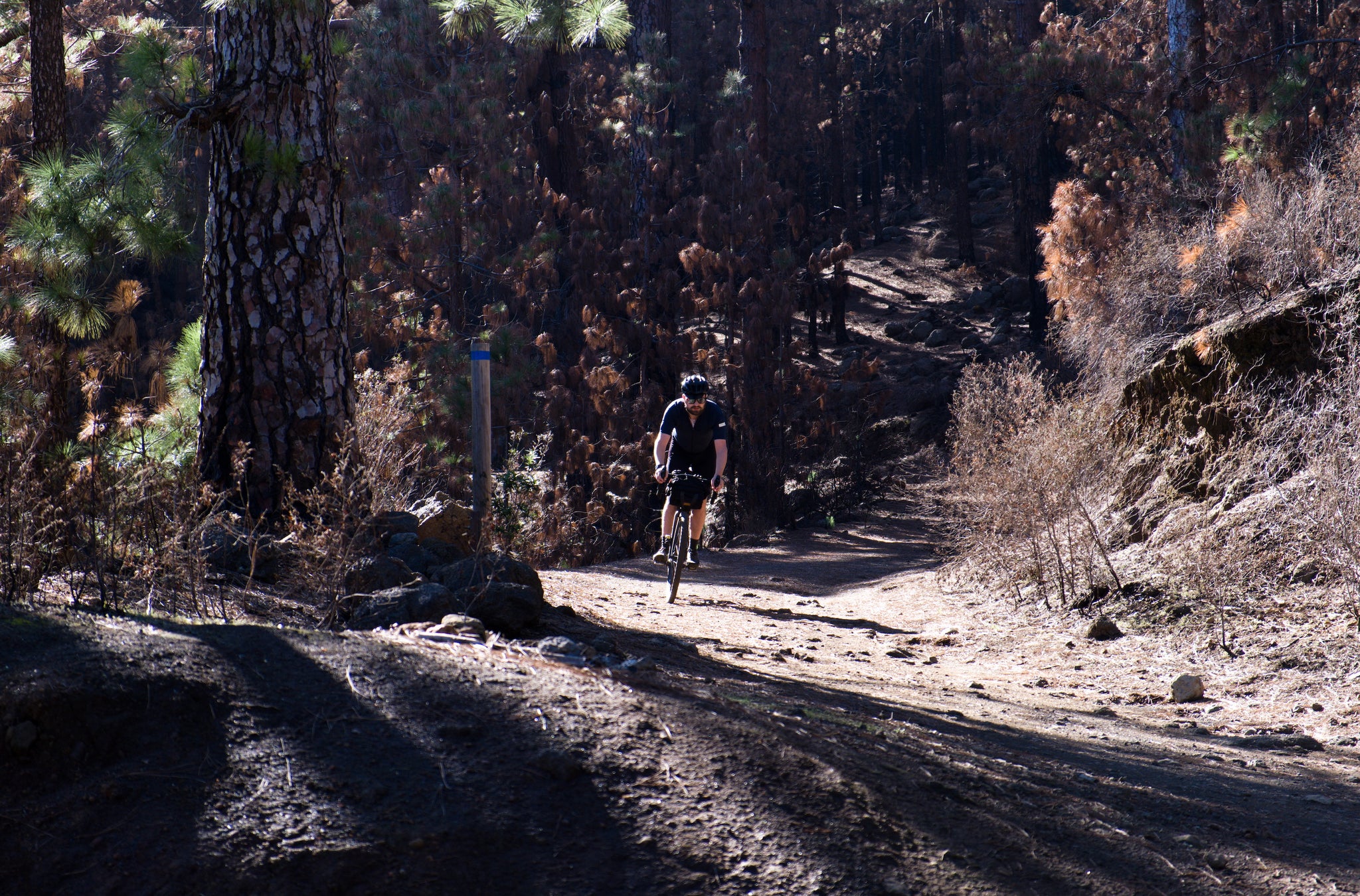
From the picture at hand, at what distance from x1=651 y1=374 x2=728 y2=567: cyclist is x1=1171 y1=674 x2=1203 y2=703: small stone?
351 centimetres

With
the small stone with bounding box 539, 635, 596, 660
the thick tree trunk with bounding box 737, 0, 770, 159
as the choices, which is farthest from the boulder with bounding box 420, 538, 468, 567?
the thick tree trunk with bounding box 737, 0, 770, 159

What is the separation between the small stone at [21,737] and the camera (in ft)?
9.58

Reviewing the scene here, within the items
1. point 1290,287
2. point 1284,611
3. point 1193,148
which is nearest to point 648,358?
point 1193,148

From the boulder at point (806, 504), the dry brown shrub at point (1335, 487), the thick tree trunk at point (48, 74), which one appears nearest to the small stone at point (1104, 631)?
the dry brown shrub at point (1335, 487)

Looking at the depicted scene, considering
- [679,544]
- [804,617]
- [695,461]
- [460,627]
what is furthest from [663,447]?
[460,627]

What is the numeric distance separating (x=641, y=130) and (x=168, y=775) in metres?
18.2

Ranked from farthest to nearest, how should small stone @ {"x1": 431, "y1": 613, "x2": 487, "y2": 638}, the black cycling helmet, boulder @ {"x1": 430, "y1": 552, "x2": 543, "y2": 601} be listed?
the black cycling helmet, boulder @ {"x1": 430, "y1": 552, "x2": 543, "y2": 601}, small stone @ {"x1": 431, "y1": 613, "x2": 487, "y2": 638}

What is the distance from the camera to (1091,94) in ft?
66.0

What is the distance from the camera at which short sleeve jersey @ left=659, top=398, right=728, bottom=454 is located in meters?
8.45

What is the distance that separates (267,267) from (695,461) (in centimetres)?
370

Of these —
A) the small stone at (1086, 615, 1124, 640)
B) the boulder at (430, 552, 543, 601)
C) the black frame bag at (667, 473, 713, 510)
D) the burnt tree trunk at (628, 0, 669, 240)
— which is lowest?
the small stone at (1086, 615, 1124, 640)

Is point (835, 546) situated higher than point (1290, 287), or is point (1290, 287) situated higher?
point (1290, 287)

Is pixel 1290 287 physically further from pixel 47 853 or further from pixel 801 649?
pixel 47 853

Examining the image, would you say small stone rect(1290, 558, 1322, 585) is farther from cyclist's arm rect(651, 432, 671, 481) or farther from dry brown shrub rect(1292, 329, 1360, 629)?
cyclist's arm rect(651, 432, 671, 481)
